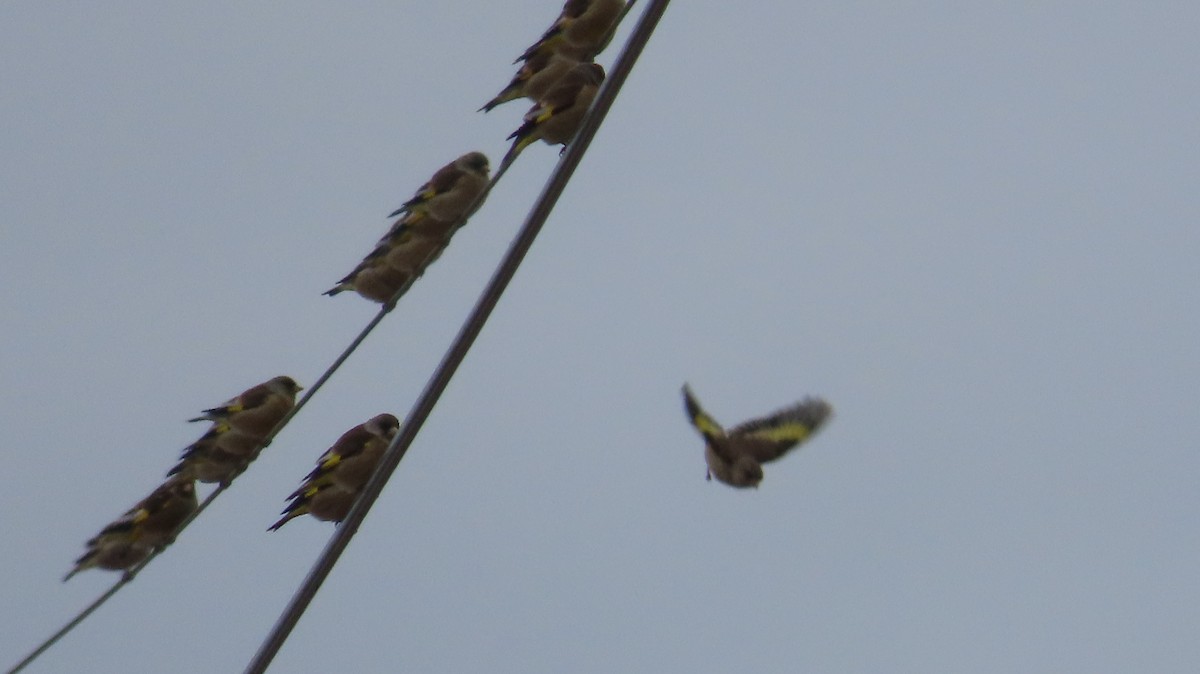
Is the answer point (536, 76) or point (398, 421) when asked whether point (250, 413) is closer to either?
point (398, 421)

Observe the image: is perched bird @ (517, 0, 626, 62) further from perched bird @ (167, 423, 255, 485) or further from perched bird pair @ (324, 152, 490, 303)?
perched bird @ (167, 423, 255, 485)

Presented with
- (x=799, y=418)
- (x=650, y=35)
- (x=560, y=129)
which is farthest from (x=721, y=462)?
(x=650, y=35)

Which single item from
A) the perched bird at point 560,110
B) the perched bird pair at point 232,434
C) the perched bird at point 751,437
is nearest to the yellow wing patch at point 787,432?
the perched bird at point 751,437

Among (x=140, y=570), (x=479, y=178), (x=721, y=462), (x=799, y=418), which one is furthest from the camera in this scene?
(x=479, y=178)

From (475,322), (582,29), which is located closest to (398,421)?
(582,29)

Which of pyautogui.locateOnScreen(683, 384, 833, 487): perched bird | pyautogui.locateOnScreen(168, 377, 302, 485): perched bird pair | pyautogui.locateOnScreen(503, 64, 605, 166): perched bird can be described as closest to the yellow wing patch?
pyautogui.locateOnScreen(683, 384, 833, 487): perched bird

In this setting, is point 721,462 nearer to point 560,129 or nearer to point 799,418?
point 799,418
